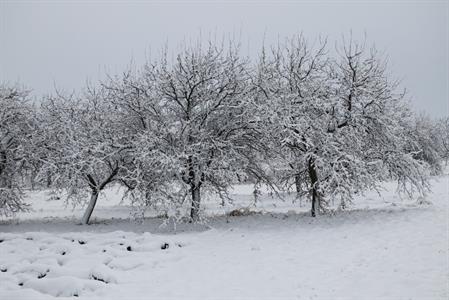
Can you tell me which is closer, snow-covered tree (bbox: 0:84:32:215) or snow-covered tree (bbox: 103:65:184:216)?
snow-covered tree (bbox: 103:65:184:216)

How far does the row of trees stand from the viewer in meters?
17.4

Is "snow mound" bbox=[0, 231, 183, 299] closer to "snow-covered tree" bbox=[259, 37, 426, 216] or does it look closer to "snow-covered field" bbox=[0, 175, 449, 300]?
"snow-covered field" bbox=[0, 175, 449, 300]

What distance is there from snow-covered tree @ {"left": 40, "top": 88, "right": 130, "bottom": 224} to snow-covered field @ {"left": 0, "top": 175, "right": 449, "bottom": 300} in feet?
8.37

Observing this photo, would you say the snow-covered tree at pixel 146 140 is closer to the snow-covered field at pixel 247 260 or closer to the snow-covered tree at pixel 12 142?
the snow-covered field at pixel 247 260

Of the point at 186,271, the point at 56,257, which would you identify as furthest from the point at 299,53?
the point at 56,257

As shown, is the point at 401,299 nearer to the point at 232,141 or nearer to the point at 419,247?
the point at 419,247

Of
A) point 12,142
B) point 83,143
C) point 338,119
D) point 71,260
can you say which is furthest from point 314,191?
point 12,142

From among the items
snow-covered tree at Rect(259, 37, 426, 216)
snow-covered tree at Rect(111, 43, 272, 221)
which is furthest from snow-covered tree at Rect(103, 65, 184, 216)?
snow-covered tree at Rect(259, 37, 426, 216)

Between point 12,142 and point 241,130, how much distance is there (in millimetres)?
12857

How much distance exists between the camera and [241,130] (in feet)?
61.0

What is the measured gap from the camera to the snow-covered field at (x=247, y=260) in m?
9.89

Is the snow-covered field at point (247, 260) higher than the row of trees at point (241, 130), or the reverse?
the row of trees at point (241, 130)

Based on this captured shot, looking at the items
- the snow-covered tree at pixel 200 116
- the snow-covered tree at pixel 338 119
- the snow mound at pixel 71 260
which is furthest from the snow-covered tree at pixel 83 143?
the snow-covered tree at pixel 338 119

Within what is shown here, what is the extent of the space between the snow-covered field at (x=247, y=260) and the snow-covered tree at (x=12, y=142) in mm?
4540
